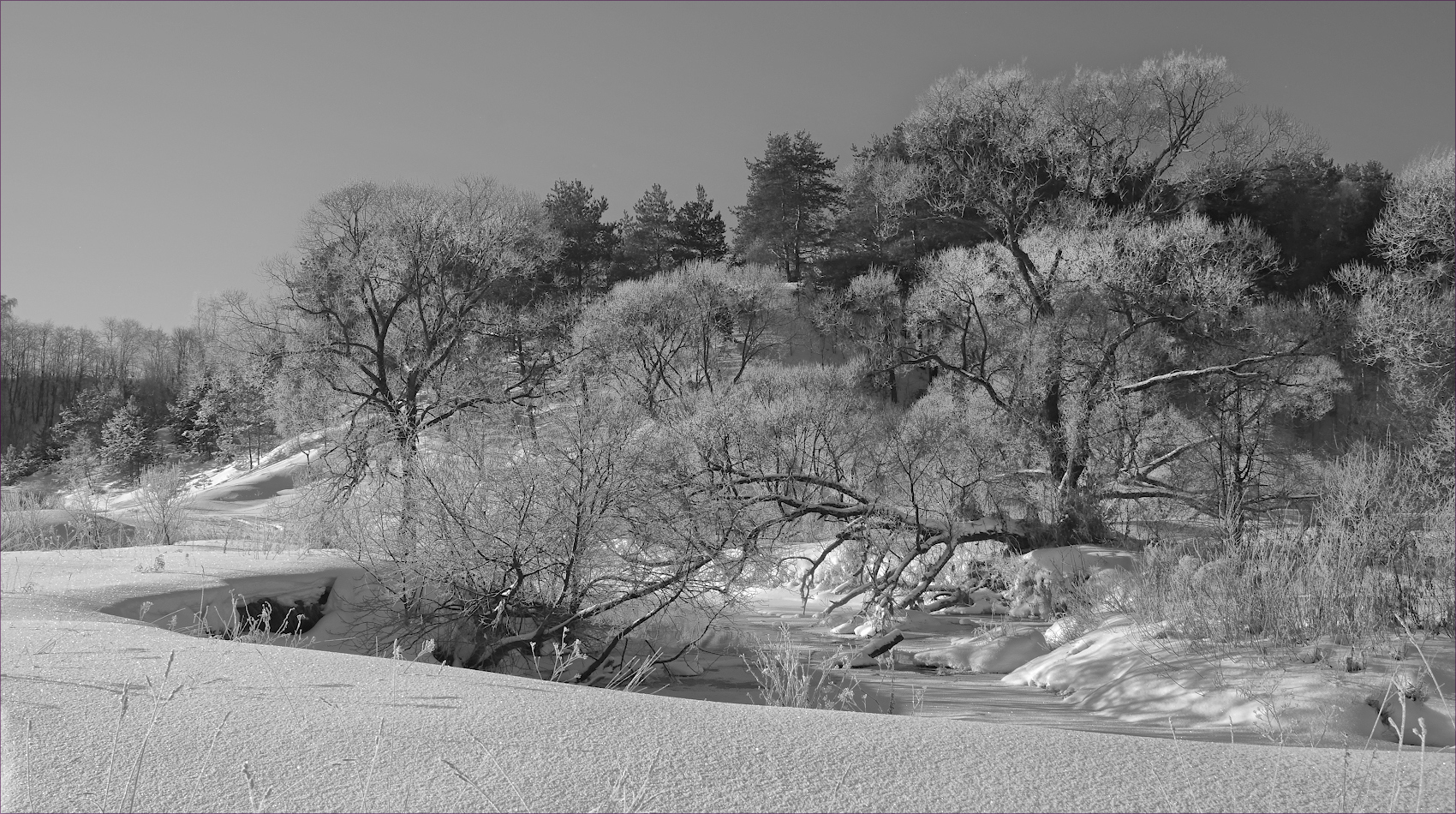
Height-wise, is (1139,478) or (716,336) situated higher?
(716,336)

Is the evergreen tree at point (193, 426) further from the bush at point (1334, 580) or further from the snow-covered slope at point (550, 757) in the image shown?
the snow-covered slope at point (550, 757)

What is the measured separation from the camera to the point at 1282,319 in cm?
2494

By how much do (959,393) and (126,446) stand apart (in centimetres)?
4737

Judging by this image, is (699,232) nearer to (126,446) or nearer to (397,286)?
(397,286)

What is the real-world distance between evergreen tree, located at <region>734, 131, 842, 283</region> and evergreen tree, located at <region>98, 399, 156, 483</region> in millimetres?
36959

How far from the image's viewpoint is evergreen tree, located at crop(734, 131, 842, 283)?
1892 inches

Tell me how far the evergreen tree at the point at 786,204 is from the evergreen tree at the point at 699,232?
1.17m

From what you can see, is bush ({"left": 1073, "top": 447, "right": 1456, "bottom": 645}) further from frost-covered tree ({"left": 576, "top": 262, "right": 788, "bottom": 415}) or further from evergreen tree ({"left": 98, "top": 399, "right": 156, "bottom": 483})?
evergreen tree ({"left": 98, "top": 399, "right": 156, "bottom": 483})

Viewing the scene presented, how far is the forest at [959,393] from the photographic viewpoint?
8.72 meters

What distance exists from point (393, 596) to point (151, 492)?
357 inches

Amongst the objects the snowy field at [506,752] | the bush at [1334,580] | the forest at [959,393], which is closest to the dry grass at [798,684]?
the forest at [959,393]

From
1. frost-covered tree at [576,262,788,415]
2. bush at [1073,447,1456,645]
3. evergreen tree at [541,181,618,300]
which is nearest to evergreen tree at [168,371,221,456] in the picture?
evergreen tree at [541,181,618,300]

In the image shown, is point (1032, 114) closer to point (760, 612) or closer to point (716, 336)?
point (760, 612)

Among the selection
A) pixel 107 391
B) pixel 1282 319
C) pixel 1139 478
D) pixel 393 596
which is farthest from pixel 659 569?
pixel 107 391
